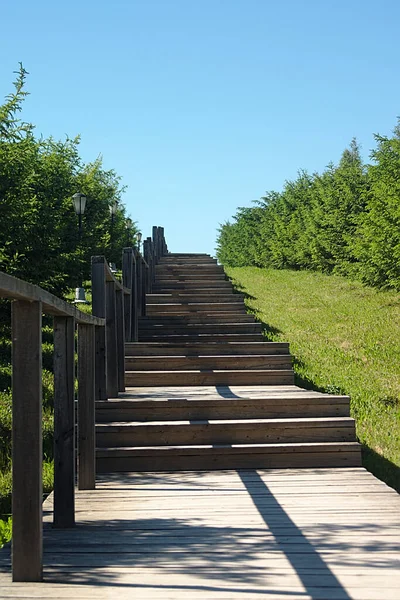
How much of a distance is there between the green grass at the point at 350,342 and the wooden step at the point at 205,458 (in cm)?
100

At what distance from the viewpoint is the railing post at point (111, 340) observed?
29.4ft

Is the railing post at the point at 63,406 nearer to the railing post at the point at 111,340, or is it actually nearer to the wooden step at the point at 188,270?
the railing post at the point at 111,340

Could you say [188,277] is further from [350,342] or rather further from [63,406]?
[63,406]

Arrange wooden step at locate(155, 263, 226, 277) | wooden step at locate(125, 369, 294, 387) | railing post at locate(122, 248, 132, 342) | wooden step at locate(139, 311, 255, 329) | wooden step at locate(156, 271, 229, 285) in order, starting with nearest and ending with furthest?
wooden step at locate(125, 369, 294, 387) → railing post at locate(122, 248, 132, 342) → wooden step at locate(139, 311, 255, 329) → wooden step at locate(156, 271, 229, 285) → wooden step at locate(155, 263, 226, 277)

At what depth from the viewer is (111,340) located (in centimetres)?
912

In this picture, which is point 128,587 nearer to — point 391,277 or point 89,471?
point 89,471

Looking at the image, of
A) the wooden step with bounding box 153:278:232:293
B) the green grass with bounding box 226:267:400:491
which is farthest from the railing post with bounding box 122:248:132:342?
the wooden step with bounding box 153:278:232:293

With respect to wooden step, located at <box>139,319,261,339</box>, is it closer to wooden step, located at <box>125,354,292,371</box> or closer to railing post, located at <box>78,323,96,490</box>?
wooden step, located at <box>125,354,292,371</box>

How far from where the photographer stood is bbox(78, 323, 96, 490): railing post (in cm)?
622

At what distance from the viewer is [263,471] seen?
25.1 ft

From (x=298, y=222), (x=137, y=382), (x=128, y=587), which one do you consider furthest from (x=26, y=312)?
(x=298, y=222)

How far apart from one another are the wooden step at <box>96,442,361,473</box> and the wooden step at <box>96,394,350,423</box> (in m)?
0.66

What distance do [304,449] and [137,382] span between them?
11.7ft

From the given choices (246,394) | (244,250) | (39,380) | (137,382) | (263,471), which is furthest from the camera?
(244,250)
